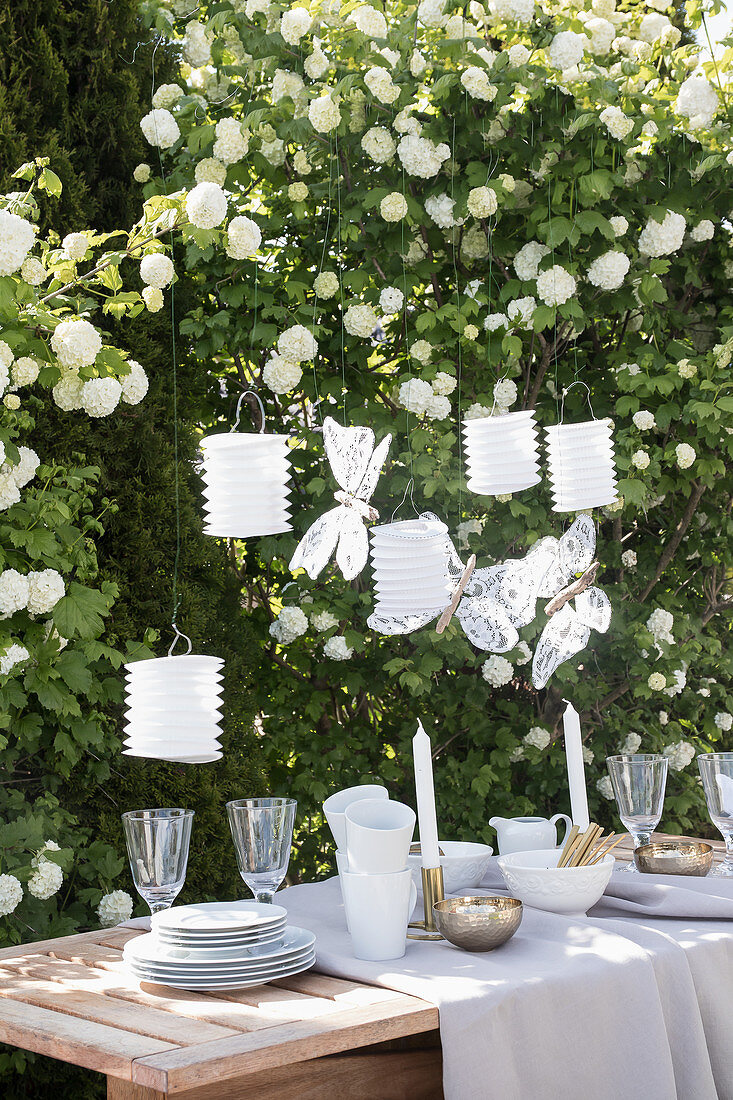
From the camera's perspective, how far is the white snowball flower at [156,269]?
7.77 ft

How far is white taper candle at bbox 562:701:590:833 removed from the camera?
1900 millimetres

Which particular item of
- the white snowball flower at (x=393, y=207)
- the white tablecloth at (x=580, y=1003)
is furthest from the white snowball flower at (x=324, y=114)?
the white tablecloth at (x=580, y=1003)

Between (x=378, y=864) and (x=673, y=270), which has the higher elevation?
(x=673, y=270)

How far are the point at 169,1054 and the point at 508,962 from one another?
51cm

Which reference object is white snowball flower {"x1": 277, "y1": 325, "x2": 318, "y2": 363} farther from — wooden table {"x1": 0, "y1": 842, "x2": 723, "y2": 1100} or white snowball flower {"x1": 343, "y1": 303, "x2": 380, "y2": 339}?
wooden table {"x1": 0, "y1": 842, "x2": 723, "y2": 1100}

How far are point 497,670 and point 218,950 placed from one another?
179 centimetres

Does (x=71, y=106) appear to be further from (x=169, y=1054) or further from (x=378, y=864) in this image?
(x=169, y=1054)

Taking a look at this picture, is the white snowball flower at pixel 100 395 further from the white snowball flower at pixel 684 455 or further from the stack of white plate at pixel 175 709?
the white snowball flower at pixel 684 455

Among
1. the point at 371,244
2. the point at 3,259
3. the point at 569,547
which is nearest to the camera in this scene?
the point at 3,259

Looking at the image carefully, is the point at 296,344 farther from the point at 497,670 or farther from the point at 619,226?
the point at 497,670

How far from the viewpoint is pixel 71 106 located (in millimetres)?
2791

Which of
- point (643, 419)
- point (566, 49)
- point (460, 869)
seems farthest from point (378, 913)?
point (566, 49)

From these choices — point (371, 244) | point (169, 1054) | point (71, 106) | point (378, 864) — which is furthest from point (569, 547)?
point (71, 106)

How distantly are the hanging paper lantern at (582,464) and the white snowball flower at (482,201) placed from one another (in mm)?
937
